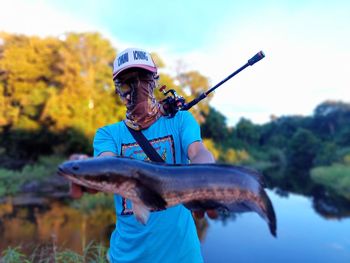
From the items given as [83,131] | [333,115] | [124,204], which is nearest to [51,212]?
[83,131]

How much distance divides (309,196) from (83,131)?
19.3 m

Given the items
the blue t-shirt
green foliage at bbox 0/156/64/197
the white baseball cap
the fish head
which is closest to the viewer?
the fish head

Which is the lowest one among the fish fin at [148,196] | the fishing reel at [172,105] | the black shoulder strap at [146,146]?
the fish fin at [148,196]

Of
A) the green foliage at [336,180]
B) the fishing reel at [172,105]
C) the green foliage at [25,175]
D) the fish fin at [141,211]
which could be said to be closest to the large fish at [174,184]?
the fish fin at [141,211]

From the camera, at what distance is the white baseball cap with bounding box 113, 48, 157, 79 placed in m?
2.83

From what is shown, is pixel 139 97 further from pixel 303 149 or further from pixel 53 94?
pixel 303 149

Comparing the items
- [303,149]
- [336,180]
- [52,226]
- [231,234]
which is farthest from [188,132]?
[303,149]

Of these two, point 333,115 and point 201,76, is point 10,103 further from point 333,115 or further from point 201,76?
point 333,115

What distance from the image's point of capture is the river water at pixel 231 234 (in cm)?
1430

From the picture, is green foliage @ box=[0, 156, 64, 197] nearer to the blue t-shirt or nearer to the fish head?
the blue t-shirt

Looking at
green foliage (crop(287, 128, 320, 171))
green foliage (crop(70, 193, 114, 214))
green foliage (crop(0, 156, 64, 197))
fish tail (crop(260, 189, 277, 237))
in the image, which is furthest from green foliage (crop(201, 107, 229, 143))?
fish tail (crop(260, 189, 277, 237))

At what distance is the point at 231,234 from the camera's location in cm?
1720

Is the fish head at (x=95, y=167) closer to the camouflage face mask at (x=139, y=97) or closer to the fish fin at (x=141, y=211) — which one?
the fish fin at (x=141, y=211)

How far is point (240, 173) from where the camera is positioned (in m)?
2.34
